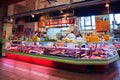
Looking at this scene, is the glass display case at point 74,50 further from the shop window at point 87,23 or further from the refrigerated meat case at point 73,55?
the shop window at point 87,23

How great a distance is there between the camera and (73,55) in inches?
191

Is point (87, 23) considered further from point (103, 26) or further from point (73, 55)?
point (73, 55)

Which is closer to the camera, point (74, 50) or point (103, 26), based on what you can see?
point (74, 50)

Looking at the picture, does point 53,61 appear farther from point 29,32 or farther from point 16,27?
point 16,27

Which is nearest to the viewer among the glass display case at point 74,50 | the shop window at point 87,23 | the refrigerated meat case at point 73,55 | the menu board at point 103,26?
the refrigerated meat case at point 73,55

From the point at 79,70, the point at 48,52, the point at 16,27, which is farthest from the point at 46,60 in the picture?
the point at 16,27

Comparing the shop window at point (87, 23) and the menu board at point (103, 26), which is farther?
the shop window at point (87, 23)

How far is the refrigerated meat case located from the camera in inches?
181

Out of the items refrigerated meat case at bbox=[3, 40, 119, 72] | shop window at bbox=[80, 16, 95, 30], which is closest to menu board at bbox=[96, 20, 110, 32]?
refrigerated meat case at bbox=[3, 40, 119, 72]

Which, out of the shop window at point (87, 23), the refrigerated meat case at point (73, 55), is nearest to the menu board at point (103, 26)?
the refrigerated meat case at point (73, 55)

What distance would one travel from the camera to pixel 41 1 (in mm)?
11281

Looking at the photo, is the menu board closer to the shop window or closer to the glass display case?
the glass display case

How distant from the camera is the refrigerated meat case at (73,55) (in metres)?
4.61

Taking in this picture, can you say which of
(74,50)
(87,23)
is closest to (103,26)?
(74,50)
